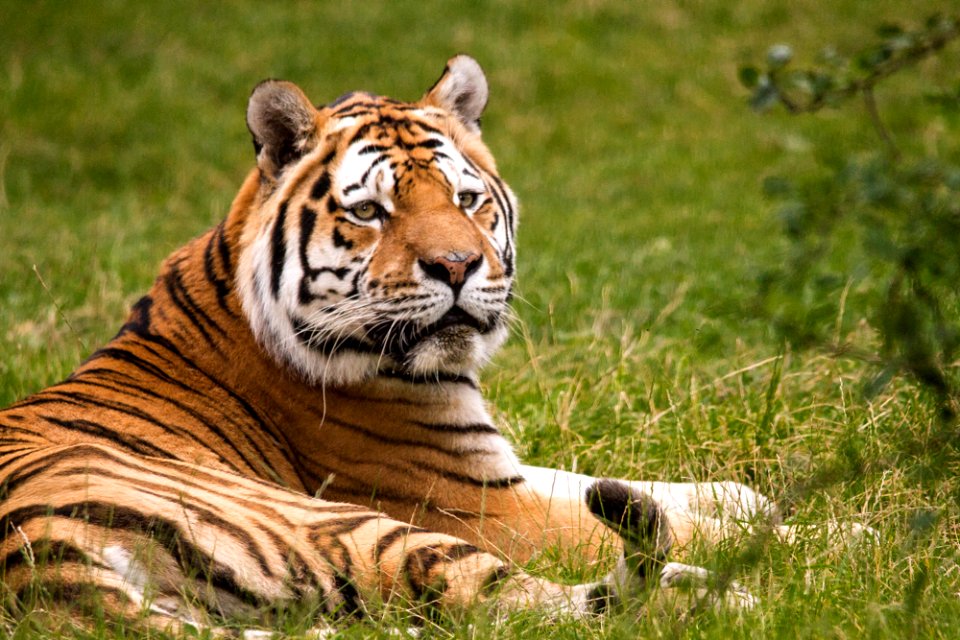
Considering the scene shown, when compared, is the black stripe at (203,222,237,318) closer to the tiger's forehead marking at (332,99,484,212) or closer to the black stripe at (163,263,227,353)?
the black stripe at (163,263,227,353)

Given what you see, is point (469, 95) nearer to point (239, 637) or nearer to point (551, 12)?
point (239, 637)

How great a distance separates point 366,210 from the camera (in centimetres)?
374

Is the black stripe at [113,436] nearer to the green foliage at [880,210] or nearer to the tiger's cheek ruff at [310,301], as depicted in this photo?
the tiger's cheek ruff at [310,301]

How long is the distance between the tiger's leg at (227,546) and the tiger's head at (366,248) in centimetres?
64

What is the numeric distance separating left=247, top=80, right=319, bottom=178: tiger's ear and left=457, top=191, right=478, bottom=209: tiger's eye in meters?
0.50

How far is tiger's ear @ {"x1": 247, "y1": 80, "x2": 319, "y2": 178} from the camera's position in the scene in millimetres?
3787

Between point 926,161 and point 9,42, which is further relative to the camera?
point 9,42

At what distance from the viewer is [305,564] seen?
2.96m

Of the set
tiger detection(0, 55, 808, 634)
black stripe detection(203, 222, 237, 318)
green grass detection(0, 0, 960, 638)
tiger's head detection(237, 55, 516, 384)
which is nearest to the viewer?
tiger detection(0, 55, 808, 634)

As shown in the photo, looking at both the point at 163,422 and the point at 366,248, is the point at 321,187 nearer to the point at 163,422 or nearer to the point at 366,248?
the point at 366,248

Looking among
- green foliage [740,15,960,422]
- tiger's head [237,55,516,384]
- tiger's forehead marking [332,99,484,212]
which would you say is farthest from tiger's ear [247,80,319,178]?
green foliage [740,15,960,422]

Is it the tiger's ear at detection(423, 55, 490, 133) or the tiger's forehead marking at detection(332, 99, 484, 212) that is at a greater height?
the tiger's ear at detection(423, 55, 490, 133)

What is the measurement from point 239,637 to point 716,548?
52.5 inches

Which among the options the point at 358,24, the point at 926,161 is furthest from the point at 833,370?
the point at 358,24
